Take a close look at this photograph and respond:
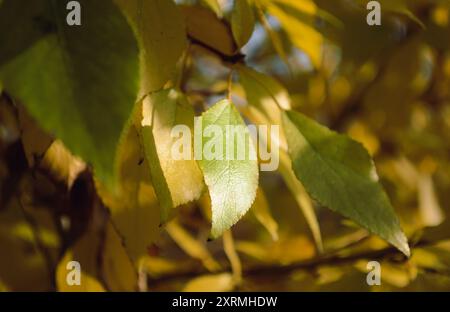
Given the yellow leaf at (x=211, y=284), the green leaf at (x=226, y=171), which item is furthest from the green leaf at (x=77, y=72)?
the yellow leaf at (x=211, y=284)

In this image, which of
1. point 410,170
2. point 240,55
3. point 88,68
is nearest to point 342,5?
point 240,55

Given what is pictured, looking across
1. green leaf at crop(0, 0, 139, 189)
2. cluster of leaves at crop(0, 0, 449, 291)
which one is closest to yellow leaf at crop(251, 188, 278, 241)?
cluster of leaves at crop(0, 0, 449, 291)

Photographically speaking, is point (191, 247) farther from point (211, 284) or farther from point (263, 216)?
point (263, 216)

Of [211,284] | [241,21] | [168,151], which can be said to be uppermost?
[241,21]

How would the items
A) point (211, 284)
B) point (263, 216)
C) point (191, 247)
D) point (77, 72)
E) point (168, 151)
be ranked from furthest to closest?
point (191, 247) → point (211, 284) → point (263, 216) → point (168, 151) → point (77, 72)

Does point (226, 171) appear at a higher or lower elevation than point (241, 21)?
lower

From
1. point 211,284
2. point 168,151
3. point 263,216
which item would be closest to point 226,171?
point 168,151

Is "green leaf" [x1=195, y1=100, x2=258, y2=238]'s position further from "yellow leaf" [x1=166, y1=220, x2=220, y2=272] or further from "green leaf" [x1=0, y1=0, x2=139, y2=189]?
"yellow leaf" [x1=166, y1=220, x2=220, y2=272]
